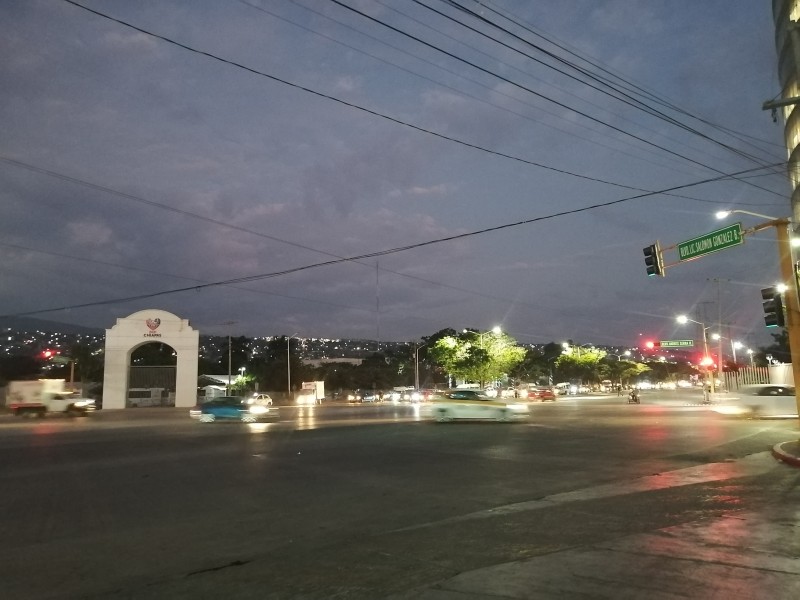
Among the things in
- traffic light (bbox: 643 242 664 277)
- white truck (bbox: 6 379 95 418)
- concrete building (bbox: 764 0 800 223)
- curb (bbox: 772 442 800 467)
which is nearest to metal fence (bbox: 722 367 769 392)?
concrete building (bbox: 764 0 800 223)

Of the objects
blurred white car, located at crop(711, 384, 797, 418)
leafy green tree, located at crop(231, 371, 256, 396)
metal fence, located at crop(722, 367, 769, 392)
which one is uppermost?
leafy green tree, located at crop(231, 371, 256, 396)

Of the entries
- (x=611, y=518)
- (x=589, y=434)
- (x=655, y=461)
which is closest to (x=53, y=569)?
(x=611, y=518)

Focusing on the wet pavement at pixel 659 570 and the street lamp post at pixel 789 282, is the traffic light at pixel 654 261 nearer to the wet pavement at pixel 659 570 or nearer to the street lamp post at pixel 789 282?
the street lamp post at pixel 789 282

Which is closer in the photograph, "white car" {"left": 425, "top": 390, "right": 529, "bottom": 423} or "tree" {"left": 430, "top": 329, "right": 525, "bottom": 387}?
"white car" {"left": 425, "top": 390, "right": 529, "bottom": 423}

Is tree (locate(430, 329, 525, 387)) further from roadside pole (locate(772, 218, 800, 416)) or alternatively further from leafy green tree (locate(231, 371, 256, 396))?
roadside pole (locate(772, 218, 800, 416))

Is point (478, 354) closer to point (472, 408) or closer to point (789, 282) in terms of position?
point (472, 408)

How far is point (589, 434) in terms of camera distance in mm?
22656

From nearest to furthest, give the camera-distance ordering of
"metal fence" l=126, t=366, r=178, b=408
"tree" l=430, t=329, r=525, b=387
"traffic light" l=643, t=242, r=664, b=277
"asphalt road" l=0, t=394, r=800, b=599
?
1. "asphalt road" l=0, t=394, r=800, b=599
2. "traffic light" l=643, t=242, r=664, b=277
3. "tree" l=430, t=329, r=525, b=387
4. "metal fence" l=126, t=366, r=178, b=408

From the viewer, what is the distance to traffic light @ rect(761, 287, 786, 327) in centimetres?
1783

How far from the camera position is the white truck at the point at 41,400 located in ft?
139

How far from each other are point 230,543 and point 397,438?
14.2 metres

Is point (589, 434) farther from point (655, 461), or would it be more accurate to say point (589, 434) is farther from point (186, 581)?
point (186, 581)

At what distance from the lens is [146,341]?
61312 millimetres

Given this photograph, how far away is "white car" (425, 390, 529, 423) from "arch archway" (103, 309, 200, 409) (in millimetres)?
37661
